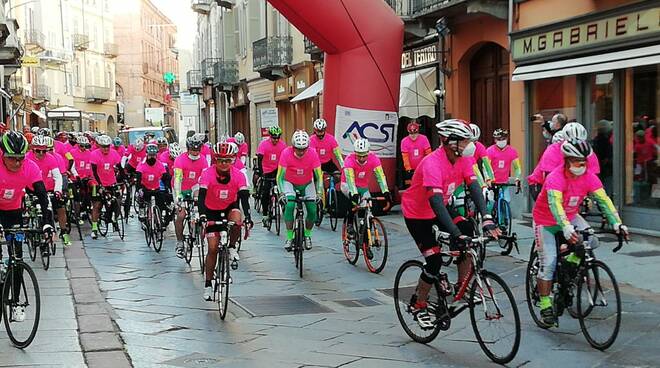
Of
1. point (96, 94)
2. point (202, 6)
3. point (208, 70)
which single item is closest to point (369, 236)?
point (208, 70)

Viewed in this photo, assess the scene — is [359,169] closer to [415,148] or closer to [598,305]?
[415,148]

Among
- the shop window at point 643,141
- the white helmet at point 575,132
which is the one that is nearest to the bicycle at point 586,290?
the white helmet at point 575,132

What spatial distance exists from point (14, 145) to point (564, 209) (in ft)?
16.9

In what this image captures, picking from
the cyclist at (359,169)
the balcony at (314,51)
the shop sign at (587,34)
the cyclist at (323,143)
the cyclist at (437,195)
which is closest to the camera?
the cyclist at (437,195)

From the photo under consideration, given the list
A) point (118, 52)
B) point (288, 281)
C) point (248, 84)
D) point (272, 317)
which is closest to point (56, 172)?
point (288, 281)

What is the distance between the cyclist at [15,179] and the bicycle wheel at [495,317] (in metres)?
4.21

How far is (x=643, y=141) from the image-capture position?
13148mm

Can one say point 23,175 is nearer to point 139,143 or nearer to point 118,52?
point 139,143

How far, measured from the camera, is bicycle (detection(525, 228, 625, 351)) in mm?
6871

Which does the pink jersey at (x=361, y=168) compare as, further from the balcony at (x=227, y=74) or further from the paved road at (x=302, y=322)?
the balcony at (x=227, y=74)

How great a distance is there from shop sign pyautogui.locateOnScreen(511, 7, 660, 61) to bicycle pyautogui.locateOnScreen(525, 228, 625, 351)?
6.01m

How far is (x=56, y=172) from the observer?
13.0 m

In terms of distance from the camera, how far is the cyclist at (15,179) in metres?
8.50

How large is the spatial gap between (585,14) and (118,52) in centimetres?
7778
